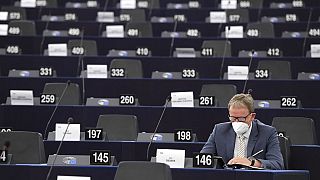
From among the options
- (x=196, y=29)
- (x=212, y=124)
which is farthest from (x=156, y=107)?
(x=196, y=29)

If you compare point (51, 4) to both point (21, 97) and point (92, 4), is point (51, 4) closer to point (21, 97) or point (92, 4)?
point (92, 4)

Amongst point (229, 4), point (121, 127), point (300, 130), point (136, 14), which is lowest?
point (121, 127)

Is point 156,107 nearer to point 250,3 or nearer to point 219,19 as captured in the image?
point 219,19

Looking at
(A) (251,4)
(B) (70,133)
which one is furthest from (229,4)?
(B) (70,133)

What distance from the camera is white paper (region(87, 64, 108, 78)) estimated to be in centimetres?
1299

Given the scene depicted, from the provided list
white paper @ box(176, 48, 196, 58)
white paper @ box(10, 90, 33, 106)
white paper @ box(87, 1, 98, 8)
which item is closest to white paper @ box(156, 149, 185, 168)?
white paper @ box(10, 90, 33, 106)

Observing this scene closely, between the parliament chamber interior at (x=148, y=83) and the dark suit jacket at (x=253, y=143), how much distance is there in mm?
336

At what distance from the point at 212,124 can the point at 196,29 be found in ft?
14.8

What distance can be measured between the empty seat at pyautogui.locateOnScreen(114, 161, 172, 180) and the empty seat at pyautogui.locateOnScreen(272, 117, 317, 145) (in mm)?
2530

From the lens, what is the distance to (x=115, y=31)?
15.6 m

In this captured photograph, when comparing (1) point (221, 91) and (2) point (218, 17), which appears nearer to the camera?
(1) point (221, 91)

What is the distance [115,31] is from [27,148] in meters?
6.46

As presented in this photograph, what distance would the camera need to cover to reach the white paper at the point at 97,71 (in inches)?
512

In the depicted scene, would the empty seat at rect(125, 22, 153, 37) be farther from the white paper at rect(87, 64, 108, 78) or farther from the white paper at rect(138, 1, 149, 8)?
the white paper at rect(87, 64, 108, 78)
